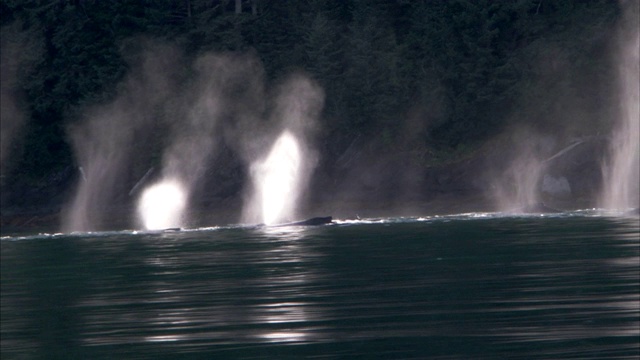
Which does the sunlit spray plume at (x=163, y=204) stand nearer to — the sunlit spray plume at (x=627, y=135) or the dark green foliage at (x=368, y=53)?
the dark green foliage at (x=368, y=53)

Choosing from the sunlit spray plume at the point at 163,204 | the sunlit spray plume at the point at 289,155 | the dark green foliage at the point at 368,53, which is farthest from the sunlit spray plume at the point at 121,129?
the sunlit spray plume at the point at 289,155

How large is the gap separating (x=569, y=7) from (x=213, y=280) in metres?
46.2

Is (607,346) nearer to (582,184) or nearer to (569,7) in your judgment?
(582,184)

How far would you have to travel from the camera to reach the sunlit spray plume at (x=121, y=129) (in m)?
69.8

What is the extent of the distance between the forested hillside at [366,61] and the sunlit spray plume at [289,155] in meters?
0.87

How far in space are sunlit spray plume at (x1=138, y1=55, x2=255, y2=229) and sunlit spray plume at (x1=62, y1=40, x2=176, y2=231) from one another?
1976mm

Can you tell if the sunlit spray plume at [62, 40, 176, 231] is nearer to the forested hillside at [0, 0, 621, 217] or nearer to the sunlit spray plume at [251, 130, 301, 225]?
the forested hillside at [0, 0, 621, 217]

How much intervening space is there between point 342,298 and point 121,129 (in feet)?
171

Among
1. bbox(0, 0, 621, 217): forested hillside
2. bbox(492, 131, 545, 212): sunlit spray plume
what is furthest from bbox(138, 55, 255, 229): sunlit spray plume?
bbox(492, 131, 545, 212): sunlit spray plume

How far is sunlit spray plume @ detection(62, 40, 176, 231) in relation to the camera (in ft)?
229

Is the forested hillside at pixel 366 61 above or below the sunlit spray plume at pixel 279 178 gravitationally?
above

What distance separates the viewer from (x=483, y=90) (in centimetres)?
6334

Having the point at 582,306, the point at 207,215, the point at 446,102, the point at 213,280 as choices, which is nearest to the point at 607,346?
the point at 582,306

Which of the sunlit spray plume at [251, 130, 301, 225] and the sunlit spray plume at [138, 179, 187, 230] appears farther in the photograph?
the sunlit spray plume at [251, 130, 301, 225]
